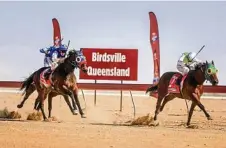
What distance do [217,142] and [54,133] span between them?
3.80m

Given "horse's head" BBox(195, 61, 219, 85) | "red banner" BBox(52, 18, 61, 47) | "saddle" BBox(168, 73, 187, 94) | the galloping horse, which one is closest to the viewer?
"horse's head" BBox(195, 61, 219, 85)

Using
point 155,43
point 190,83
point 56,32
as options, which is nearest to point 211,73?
point 190,83

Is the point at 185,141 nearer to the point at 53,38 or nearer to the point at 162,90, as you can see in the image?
the point at 162,90

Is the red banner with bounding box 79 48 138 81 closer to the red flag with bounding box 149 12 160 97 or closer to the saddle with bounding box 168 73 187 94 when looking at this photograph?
the red flag with bounding box 149 12 160 97

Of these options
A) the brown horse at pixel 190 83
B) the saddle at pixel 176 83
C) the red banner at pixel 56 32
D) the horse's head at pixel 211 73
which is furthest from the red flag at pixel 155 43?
the horse's head at pixel 211 73

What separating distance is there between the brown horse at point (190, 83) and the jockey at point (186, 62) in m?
0.24

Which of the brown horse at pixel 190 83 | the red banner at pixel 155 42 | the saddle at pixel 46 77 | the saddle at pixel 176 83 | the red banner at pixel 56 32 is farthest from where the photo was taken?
the red banner at pixel 56 32

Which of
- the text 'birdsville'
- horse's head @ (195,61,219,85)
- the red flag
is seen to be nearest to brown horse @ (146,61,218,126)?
horse's head @ (195,61,219,85)

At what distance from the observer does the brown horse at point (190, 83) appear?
1775 cm

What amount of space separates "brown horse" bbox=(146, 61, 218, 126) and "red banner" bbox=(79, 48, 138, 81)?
435cm

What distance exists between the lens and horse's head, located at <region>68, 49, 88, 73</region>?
1881 cm

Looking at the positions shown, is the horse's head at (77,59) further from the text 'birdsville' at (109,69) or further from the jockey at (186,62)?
the text 'birdsville' at (109,69)

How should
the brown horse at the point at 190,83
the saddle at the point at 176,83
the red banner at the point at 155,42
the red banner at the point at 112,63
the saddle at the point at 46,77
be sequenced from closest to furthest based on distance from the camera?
the brown horse at the point at 190,83
the saddle at the point at 176,83
the saddle at the point at 46,77
the red banner at the point at 155,42
the red banner at the point at 112,63

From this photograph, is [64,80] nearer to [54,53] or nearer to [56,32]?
[54,53]
